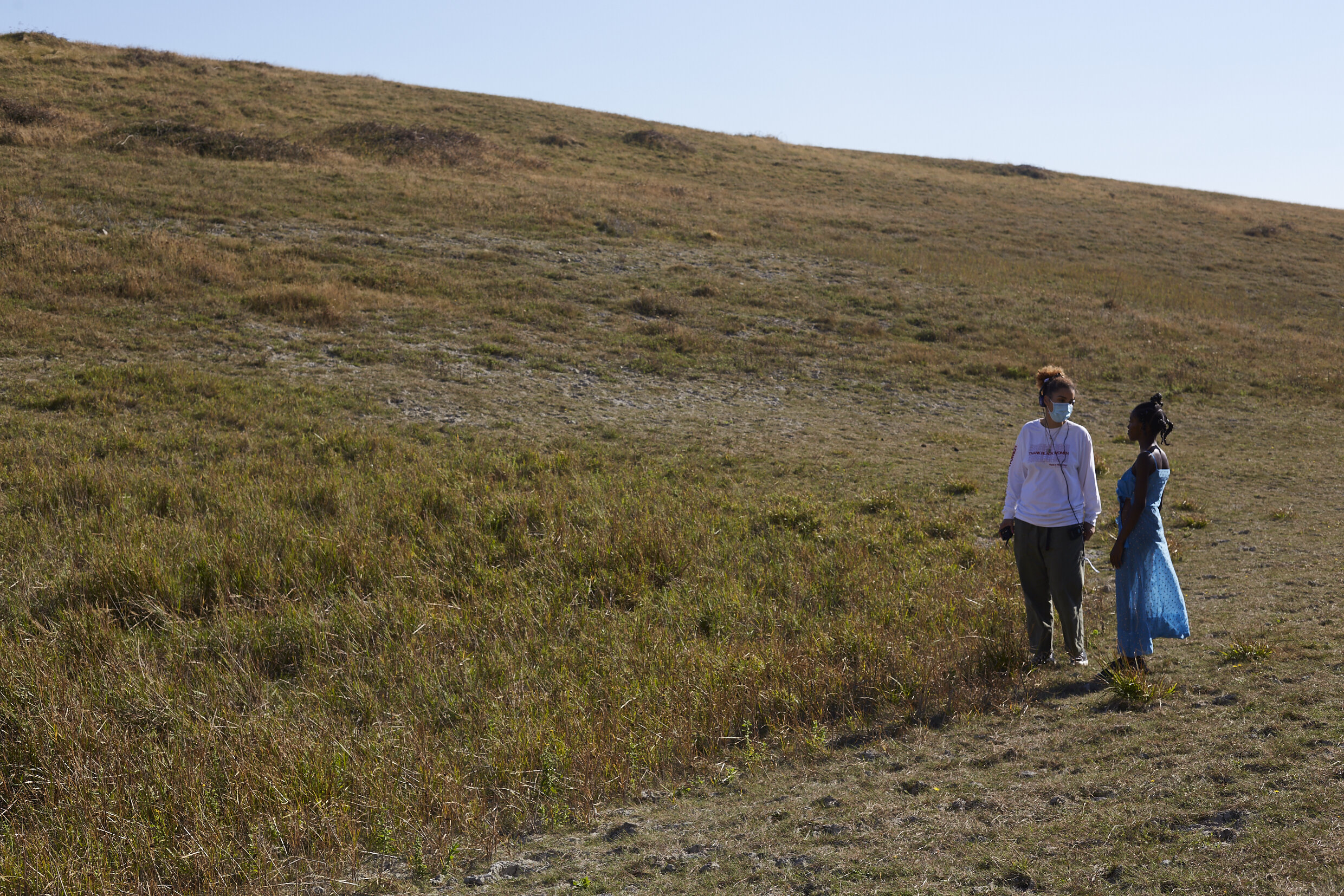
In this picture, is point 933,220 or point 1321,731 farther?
point 933,220

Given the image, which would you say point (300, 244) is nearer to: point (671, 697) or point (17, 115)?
point (17, 115)

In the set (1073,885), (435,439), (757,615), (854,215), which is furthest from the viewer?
(854,215)

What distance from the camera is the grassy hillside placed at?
4676 mm

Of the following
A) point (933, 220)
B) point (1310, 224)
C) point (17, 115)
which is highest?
point (1310, 224)

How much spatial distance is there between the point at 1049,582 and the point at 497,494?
5.99 m

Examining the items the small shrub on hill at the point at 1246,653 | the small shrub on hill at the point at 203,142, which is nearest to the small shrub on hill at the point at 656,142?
the small shrub on hill at the point at 203,142

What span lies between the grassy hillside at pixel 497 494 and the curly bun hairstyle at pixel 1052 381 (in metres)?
1.90

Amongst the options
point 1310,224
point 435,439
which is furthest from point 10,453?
point 1310,224

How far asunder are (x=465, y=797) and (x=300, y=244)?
21.4 m

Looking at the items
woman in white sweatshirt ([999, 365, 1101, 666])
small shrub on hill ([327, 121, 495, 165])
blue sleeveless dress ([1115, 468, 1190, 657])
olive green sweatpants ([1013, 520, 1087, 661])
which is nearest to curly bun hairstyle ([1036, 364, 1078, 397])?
woman in white sweatshirt ([999, 365, 1101, 666])

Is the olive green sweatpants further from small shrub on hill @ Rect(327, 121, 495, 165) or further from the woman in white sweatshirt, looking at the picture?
small shrub on hill @ Rect(327, 121, 495, 165)

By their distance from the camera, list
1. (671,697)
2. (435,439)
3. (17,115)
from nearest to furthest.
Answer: (671,697) → (435,439) → (17,115)

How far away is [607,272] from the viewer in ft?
84.6

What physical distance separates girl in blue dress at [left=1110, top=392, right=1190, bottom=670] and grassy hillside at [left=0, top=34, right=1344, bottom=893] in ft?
1.12
